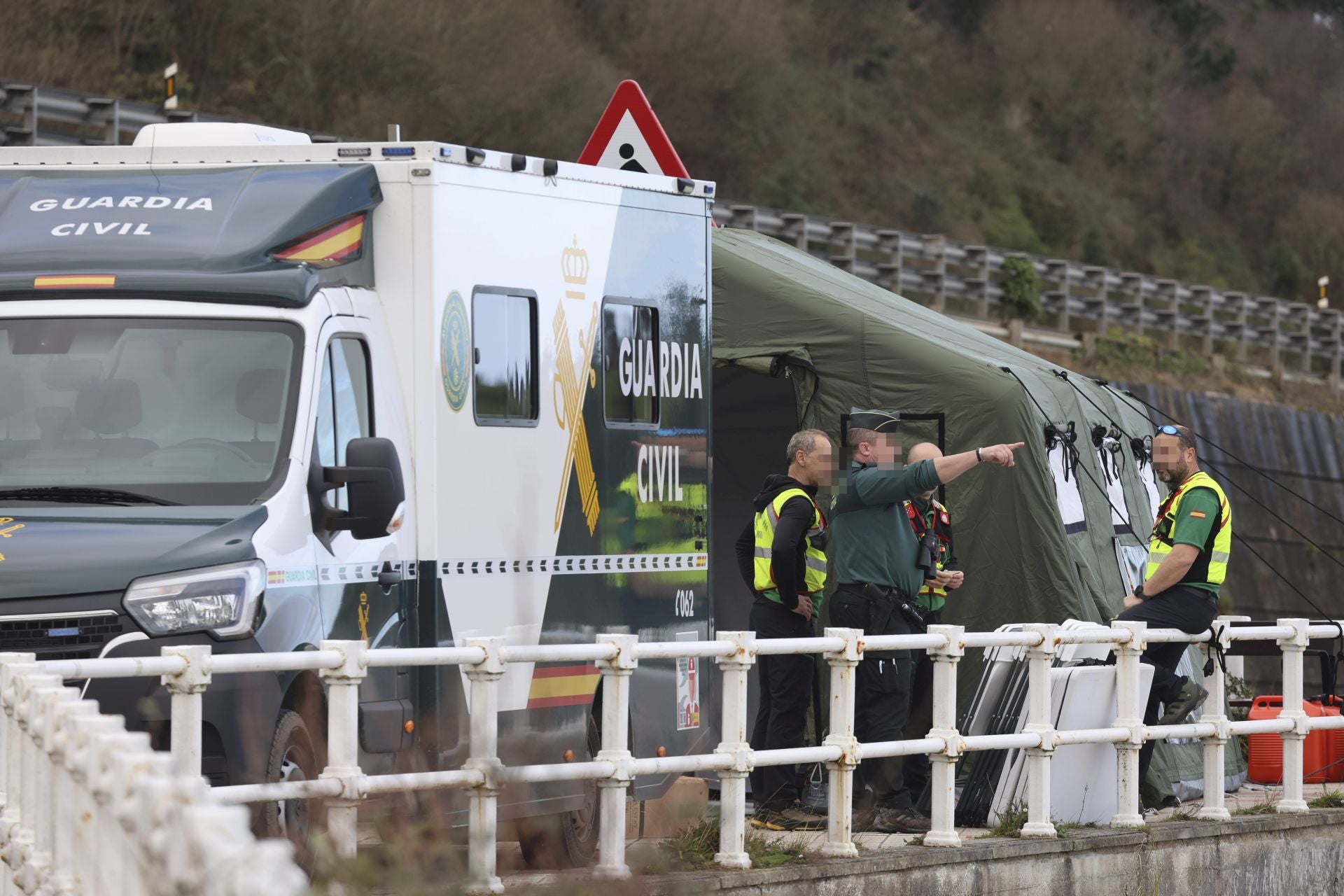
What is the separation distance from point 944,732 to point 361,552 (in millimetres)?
2621

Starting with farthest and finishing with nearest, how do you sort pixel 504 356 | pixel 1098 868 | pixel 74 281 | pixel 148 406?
1. pixel 1098 868
2. pixel 504 356
3. pixel 74 281
4. pixel 148 406

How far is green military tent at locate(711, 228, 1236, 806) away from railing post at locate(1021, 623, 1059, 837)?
259 centimetres

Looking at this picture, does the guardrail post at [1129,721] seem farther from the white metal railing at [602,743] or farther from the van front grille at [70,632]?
the van front grille at [70,632]

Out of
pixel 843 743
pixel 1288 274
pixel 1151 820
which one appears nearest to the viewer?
pixel 843 743

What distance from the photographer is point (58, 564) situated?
290 inches

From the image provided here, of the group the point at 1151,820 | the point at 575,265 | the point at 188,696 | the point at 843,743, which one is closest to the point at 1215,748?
→ the point at 1151,820

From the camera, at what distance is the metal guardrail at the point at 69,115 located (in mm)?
22891

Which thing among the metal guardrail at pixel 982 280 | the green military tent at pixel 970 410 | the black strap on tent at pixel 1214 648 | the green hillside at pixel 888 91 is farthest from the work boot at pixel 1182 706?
the green hillside at pixel 888 91

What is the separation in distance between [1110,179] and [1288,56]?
19089 mm

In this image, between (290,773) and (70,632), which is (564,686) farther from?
(70,632)

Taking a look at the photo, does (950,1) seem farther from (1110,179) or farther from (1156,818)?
(1156,818)

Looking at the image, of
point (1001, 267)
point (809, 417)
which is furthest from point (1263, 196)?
point (809, 417)

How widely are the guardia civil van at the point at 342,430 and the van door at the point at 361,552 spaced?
15mm

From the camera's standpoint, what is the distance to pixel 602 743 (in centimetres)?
878
